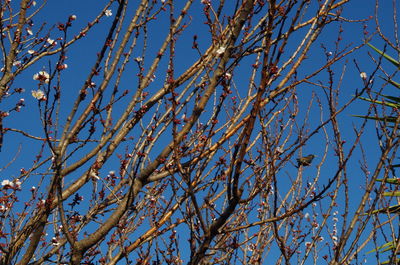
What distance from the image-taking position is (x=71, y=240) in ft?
8.73

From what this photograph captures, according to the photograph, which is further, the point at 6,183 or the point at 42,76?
the point at 6,183

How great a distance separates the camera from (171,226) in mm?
3137

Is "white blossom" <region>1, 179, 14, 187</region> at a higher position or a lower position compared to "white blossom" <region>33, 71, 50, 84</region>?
lower

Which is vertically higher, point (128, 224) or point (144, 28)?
point (144, 28)

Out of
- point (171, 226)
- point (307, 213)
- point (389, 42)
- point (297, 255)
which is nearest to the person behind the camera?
point (171, 226)

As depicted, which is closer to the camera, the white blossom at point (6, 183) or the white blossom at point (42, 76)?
the white blossom at point (42, 76)

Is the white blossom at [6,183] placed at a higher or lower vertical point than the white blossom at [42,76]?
lower

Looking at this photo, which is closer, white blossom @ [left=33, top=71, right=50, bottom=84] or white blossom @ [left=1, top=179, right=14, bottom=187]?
white blossom @ [left=33, top=71, right=50, bottom=84]

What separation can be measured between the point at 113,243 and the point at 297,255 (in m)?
1.93

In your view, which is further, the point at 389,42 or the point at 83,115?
the point at 389,42

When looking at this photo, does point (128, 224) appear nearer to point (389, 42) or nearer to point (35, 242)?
point (35, 242)

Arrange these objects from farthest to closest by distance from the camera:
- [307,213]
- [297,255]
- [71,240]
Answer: [307,213], [297,255], [71,240]

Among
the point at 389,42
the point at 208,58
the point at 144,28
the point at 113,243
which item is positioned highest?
the point at 389,42

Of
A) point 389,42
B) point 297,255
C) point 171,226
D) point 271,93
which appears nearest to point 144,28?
point 271,93
